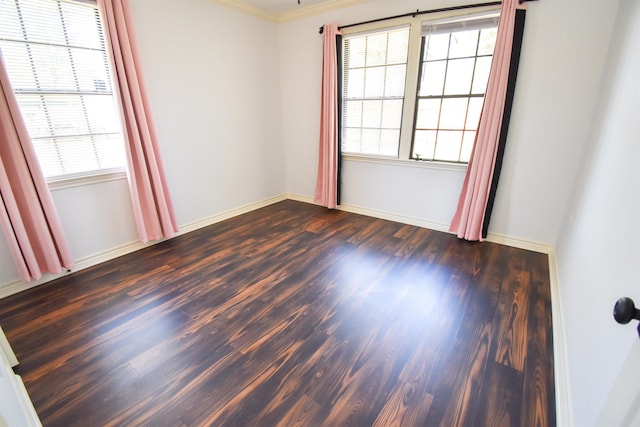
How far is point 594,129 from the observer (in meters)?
2.15

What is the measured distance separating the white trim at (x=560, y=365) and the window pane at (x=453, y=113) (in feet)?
5.73

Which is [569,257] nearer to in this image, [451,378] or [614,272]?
[614,272]

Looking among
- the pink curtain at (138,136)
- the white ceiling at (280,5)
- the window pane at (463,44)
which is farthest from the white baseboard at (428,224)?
the white ceiling at (280,5)

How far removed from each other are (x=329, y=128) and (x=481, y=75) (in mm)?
1759

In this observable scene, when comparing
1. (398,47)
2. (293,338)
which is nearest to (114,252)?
(293,338)

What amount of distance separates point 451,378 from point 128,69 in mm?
3322

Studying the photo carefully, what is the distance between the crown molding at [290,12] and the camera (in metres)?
3.23

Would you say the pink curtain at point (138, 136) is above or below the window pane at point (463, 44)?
below

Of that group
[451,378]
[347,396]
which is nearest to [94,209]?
[347,396]

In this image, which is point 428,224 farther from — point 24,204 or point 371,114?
point 24,204

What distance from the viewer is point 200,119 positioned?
3.21 metres

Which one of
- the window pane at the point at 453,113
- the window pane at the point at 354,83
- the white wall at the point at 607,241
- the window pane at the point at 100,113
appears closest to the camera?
the white wall at the point at 607,241

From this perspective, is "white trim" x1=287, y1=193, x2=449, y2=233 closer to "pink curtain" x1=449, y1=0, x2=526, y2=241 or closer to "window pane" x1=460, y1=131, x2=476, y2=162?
"pink curtain" x1=449, y1=0, x2=526, y2=241

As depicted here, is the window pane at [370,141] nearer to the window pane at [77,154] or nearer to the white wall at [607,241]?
the white wall at [607,241]
